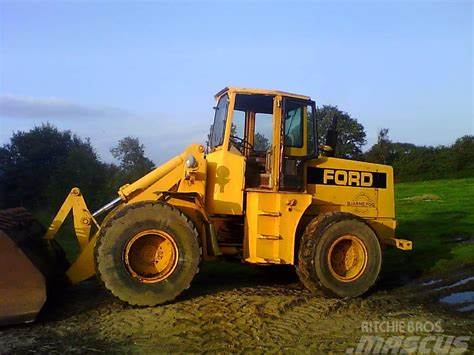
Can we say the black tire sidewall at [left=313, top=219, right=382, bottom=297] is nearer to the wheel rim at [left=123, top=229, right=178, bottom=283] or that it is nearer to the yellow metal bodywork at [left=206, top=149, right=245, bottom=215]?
the yellow metal bodywork at [left=206, top=149, right=245, bottom=215]

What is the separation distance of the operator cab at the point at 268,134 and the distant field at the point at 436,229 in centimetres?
367

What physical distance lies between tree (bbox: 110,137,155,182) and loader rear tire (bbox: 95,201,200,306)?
39.4 feet

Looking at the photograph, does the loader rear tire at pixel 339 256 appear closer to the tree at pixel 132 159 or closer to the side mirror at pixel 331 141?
the side mirror at pixel 331 141

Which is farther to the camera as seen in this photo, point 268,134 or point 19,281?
point 268,134

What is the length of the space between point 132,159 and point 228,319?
55.7 feet

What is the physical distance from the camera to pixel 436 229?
15039mm

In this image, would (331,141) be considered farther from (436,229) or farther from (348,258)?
(436,229)

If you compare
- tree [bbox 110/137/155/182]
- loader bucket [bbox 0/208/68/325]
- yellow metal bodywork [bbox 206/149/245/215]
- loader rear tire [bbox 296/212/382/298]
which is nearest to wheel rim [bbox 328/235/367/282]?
loader rear tire [bbox 296/212/382/298]

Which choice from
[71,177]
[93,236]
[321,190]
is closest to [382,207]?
[321,190]

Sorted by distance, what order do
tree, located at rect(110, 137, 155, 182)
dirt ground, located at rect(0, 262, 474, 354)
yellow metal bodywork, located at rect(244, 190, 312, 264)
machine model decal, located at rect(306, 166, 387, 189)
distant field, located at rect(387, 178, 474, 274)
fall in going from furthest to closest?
tree, located at rect(110, 137, 155, 182)
distant field, located at rect(387, 178, 474, 274)
machine model decal, located at rect(306, 166, 387, 189)
yellow metal bodywork, located at rect(244, 190, 312, 264)
dirt ground, located at rect(0, 262, 474, 354)

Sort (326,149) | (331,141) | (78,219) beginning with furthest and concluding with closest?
(331,141) < (326,149) < (78,219)

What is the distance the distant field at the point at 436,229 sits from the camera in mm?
10922

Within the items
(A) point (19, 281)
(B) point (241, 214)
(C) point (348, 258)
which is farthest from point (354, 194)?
(A) point (19, 281)

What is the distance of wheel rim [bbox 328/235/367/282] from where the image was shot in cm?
814
